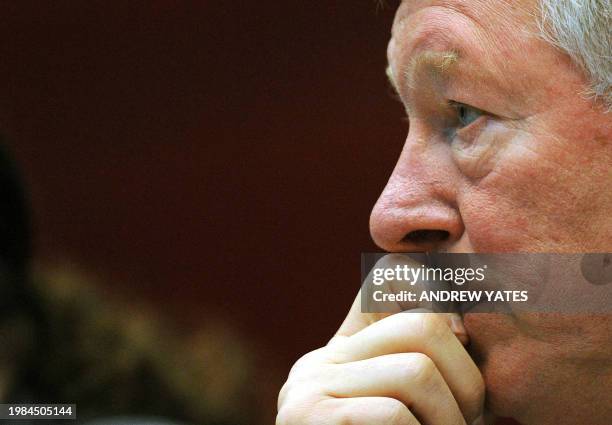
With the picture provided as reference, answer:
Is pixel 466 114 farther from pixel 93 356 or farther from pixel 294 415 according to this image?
pixel 93 356

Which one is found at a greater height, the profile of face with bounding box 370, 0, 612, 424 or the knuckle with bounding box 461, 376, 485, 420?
the profile of face with bounding box 370, 0, 612, 424

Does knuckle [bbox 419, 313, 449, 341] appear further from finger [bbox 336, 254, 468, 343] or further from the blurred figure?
the blurred figure

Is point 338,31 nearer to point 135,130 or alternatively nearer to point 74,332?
point 135,130

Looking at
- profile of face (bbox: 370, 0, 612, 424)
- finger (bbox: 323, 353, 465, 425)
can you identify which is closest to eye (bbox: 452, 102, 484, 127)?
profile of face (bbox: 370, 0, 612, 424)

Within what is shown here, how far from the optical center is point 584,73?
31.8 inches

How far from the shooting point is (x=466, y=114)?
89 centimetres

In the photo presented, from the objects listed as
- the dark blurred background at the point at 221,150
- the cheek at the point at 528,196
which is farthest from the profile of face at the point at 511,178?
the dark blurred background at the point at 221,150

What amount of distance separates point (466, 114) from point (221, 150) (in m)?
1.11

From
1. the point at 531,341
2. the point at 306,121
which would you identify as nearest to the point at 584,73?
the point at 531,341

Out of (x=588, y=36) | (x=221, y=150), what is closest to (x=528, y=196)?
(x=588, y=36)

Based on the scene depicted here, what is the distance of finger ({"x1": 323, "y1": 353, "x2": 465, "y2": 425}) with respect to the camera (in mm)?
860

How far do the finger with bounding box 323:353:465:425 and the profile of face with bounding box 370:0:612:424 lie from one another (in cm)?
5

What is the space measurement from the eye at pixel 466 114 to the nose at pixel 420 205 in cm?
3

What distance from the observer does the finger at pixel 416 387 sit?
0.86 meters
